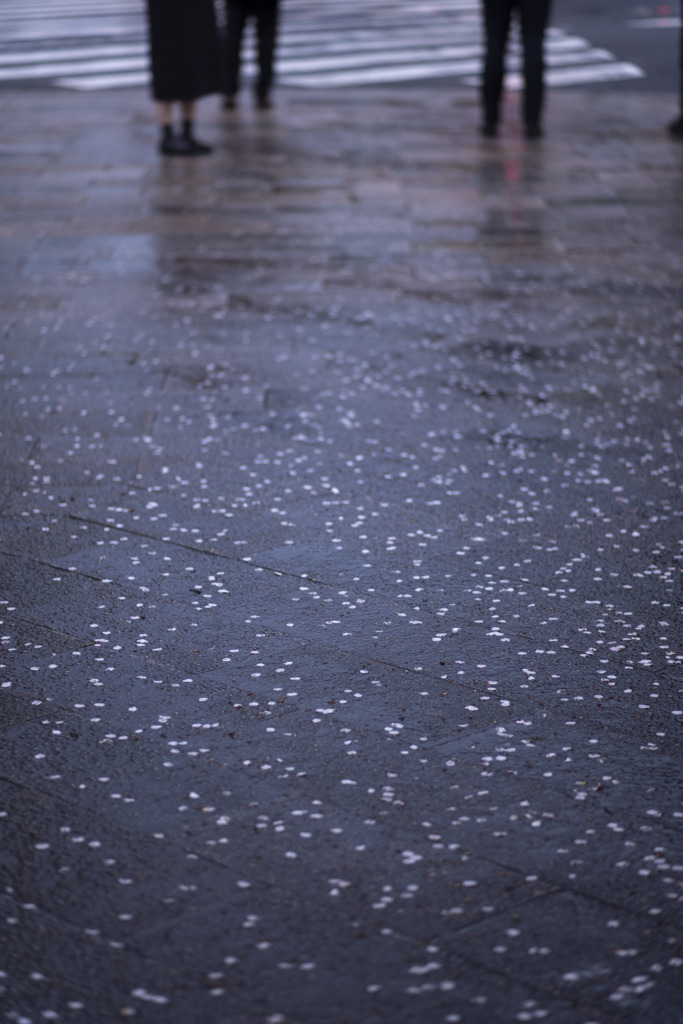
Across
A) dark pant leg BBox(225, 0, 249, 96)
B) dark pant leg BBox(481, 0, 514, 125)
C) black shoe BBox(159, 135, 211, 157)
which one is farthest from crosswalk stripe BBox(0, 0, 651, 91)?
black shoe BBox(159, 135, 211, 157)

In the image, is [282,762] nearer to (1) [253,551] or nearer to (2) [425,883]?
(2) [425,883]

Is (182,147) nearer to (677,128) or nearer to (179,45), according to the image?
(179,45)

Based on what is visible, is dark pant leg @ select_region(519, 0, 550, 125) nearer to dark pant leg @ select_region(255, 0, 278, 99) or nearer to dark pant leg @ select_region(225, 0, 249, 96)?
dark pant leg @ select_region(255, 0, 278, 99)

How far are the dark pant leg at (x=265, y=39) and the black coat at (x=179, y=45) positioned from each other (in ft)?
4.19

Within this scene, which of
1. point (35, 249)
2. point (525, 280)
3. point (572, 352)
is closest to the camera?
point (572, 352)

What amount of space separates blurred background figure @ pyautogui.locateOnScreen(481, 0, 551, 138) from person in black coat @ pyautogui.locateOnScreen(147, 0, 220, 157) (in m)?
1.95

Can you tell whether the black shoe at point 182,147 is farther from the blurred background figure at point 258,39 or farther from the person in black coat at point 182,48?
the blurred background figure at point 258,39

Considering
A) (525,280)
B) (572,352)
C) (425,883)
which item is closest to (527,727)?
(425,883)

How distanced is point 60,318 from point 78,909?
407cm

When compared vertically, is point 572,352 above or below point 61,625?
above

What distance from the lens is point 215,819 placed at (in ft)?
8.25

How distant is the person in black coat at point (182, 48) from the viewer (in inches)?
349

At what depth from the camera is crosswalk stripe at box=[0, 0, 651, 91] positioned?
12.7 m

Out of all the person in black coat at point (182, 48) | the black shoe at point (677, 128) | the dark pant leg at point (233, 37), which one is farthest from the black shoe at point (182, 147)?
the black shoe at point (677, 128)
